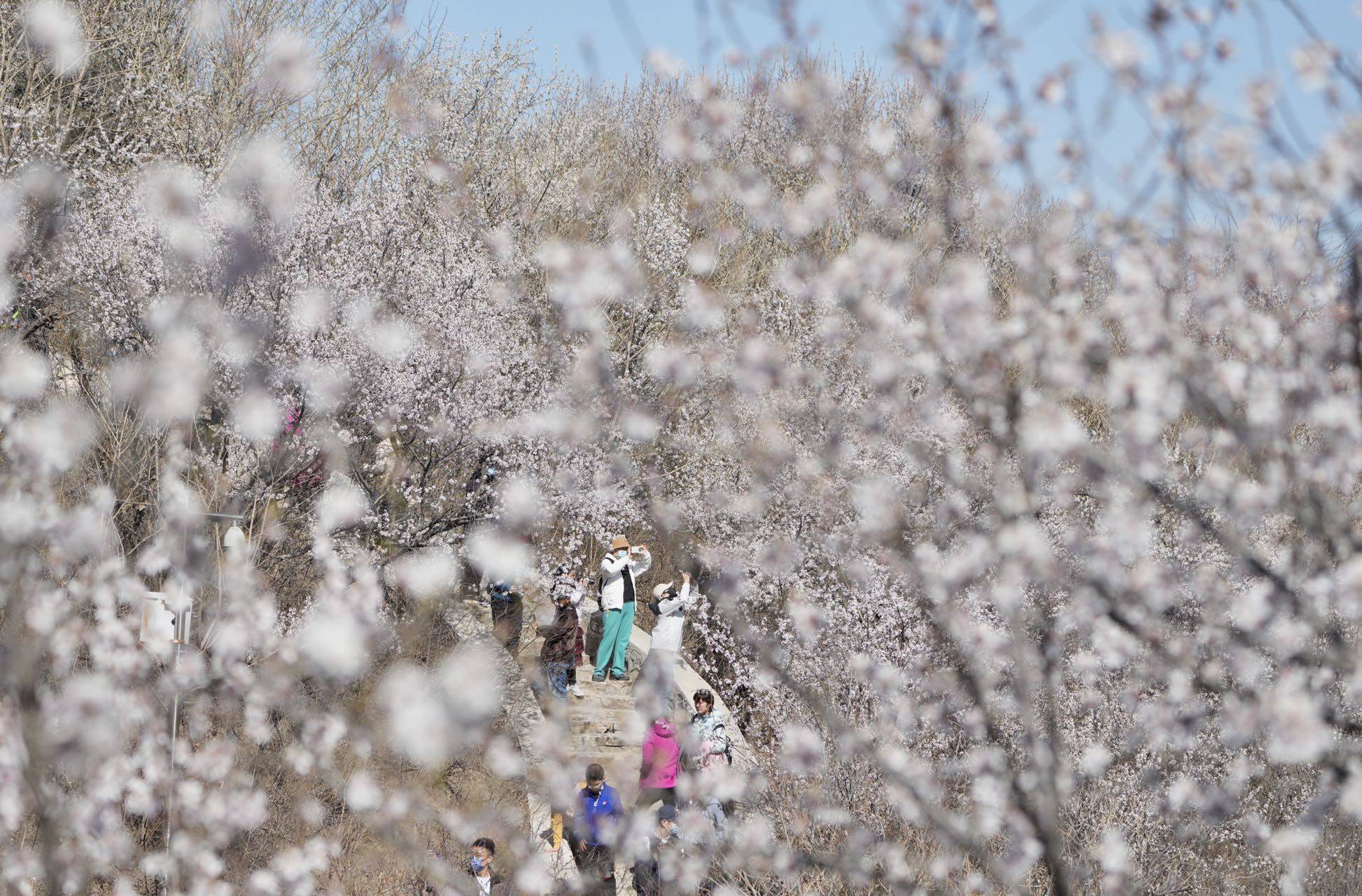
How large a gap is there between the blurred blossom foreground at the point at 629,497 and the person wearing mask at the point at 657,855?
53 millimetres

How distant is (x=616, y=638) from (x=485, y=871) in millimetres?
5232

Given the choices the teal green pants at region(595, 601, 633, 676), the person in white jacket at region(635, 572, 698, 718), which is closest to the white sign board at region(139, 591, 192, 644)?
the person in white jacket at region(635, 572, 698, 718)

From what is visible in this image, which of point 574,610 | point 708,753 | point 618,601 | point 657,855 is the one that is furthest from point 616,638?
point 708,753

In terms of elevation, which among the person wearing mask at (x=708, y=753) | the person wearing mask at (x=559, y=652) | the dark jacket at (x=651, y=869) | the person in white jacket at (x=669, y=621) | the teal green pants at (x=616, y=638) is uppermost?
the person wearing mask at (x=708, y=753)

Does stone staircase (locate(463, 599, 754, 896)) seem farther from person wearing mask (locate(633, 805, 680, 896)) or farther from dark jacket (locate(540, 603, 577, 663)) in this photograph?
person wearing mask (locate(633, 805, 680, 896))

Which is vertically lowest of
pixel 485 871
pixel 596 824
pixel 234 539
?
pixel 485 871

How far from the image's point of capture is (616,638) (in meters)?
12.0

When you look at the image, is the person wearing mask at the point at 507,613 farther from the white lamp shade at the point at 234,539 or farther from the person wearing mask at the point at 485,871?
the person wearing mask at the point at 485,871

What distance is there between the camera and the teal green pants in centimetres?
1166

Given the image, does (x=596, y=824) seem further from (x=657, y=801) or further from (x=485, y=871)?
(x=657, y=801)

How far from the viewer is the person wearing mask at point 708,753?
707 cm

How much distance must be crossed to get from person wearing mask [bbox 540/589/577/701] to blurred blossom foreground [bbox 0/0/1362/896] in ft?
0.19

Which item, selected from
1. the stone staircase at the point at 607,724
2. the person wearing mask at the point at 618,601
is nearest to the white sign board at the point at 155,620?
the stone staircase at the point at 607,724

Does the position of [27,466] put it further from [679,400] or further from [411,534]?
[679,400]
